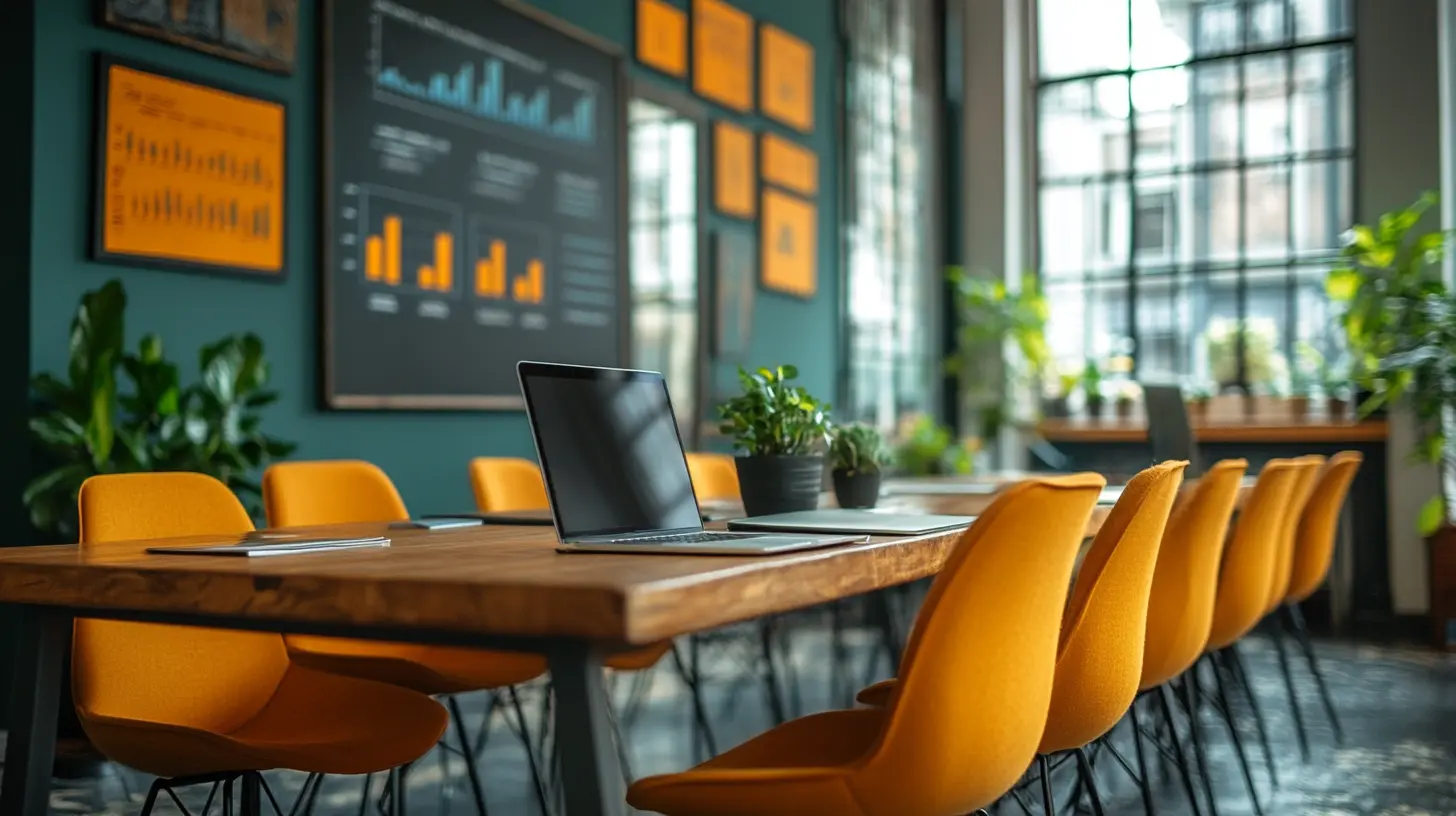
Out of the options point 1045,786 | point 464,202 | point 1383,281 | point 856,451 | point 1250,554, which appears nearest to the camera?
point 1045,786

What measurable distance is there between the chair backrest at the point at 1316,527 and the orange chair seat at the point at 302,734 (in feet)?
9.21

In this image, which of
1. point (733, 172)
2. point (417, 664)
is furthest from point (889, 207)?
point (417, 664)

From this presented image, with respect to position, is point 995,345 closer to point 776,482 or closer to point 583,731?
point 776,482

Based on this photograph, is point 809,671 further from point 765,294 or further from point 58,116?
point 58,116

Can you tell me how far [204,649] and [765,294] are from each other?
4.92m

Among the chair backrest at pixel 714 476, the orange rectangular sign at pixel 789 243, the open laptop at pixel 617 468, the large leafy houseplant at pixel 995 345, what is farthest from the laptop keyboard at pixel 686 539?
the large leafy houseplant at pixel 995 345

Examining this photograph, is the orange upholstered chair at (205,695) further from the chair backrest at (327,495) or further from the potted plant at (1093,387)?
the potted plant at (1093,387)

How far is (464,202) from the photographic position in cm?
490

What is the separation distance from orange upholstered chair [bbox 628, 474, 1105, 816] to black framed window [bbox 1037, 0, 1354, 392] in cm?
673

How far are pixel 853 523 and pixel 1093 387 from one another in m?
6.42

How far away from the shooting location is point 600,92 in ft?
18.6

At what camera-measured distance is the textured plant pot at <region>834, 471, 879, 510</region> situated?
2.72 m

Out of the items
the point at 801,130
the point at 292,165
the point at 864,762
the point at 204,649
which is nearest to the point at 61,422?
the point at 292,165

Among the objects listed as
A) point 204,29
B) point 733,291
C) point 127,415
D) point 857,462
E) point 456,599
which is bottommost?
point 456,599
